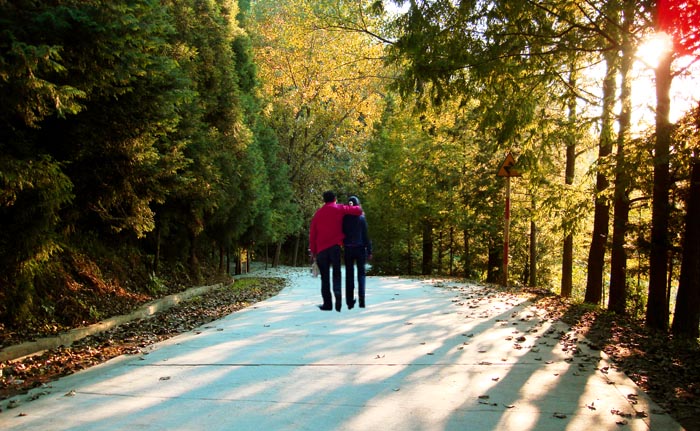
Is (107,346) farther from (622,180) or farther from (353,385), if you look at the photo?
(622,180)

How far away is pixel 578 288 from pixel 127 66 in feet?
100

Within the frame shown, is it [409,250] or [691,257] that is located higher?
[691,257]

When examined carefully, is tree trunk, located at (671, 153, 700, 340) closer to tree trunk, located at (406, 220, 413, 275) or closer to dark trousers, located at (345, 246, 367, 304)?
dark trousers, located at (345, 246, 367, 304)

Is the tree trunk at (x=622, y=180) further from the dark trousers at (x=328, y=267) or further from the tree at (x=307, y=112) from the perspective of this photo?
the tree at (x=307, y=112)

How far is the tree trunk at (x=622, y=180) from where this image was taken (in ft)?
26.5

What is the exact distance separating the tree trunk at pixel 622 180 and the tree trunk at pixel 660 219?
0.55 meters

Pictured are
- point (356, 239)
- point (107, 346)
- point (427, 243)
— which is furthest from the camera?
point (427, 243)

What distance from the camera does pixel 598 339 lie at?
7.95 m

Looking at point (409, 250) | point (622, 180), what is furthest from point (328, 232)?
point (409, 250)

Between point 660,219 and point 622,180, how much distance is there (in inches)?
37.0

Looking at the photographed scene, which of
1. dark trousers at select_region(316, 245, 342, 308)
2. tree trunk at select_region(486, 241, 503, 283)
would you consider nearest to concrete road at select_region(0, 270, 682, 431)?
dark trousers at select_region(316, 245, 342, 308)

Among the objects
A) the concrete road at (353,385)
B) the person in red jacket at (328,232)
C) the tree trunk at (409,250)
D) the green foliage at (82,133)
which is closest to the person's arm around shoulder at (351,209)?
the person in red jacket at (328,232)

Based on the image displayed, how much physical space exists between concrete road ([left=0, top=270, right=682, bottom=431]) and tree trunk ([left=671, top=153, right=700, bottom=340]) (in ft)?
7.34

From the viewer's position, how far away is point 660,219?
9320 mm
